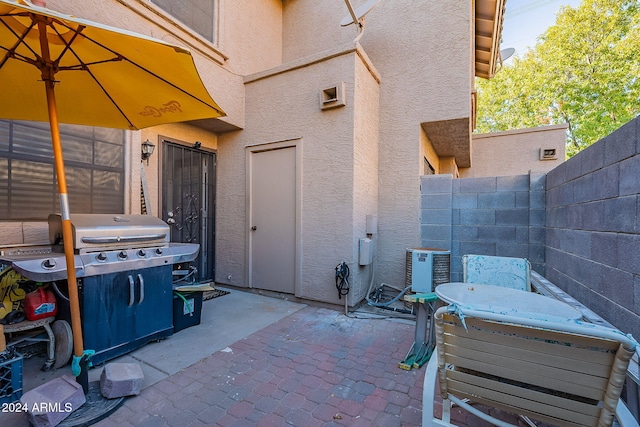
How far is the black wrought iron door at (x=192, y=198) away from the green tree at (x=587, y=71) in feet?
53.0

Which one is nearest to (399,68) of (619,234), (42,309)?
(619,234)

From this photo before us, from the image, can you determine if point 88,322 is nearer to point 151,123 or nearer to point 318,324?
point 151,123

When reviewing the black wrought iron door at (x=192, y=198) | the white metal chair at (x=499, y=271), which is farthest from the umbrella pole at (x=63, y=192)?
the white metal chair at (x=499, y=271)

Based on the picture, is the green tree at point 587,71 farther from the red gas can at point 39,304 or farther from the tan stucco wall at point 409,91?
the red gas can at point 39,304

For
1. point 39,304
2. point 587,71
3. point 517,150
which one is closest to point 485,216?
point 39,304

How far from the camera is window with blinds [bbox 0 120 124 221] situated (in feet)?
10.2

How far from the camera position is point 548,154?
8.28 m

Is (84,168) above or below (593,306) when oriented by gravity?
above

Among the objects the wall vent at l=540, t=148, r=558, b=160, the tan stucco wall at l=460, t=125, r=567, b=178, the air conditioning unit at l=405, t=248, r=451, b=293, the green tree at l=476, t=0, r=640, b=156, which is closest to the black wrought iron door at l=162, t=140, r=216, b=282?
the air conditioning unit at l=405, t=248, r=451, b=293

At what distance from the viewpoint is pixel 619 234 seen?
186 cm

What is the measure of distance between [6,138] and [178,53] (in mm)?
2547

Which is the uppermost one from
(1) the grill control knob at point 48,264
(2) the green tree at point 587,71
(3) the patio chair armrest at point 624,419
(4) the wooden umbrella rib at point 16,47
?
(2) the green tree at point 587,71

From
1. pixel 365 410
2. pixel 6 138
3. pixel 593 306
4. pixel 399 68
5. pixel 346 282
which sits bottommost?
pixel 365 410

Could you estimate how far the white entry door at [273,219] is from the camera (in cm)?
490
